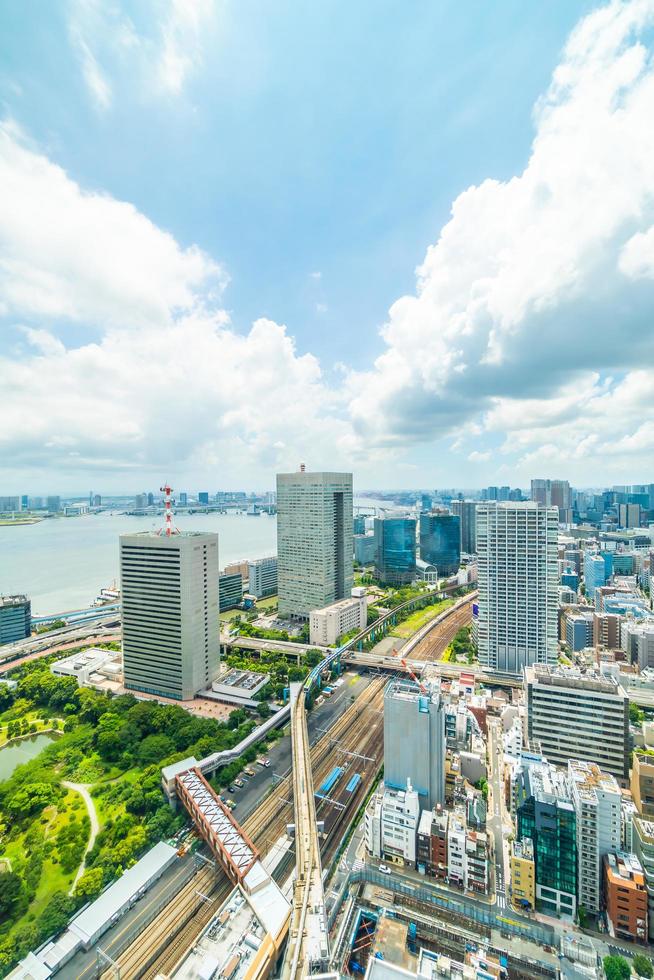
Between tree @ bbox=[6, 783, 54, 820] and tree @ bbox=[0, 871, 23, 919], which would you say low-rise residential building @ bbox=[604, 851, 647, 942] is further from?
tree @ bbox=[6, 783, 54, 820]

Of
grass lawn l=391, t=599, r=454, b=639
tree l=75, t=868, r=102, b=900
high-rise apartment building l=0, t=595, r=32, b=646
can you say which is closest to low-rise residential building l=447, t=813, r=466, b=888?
tree l=75, t=868, r=102, b=900

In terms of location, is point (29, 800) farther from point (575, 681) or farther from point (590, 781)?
point (575, 681)

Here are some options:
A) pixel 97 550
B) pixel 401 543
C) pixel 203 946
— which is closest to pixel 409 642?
pixel 401 543

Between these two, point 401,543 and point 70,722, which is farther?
point 401,543

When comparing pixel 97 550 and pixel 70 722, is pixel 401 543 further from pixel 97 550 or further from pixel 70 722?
pixel 97 550

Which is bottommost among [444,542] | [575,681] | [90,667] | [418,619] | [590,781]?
[418,619]

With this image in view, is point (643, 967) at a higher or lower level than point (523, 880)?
lower

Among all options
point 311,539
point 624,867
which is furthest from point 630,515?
point 624,867
